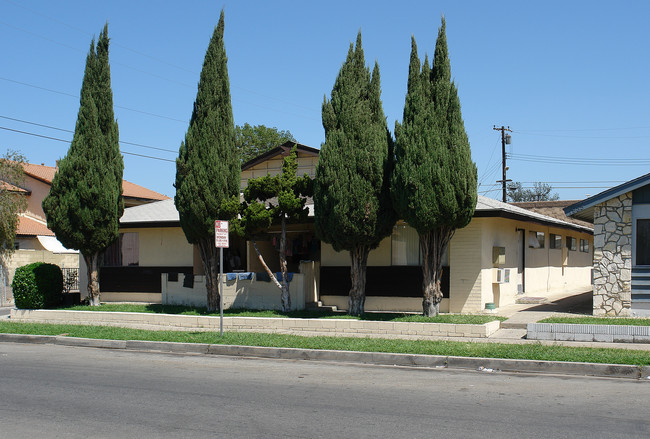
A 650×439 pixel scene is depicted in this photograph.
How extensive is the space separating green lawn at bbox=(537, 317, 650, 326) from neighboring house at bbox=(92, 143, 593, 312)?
2714mm

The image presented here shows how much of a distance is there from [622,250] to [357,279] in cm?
680

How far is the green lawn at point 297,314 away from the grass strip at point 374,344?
202cm

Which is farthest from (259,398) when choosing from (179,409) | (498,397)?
(498,397)

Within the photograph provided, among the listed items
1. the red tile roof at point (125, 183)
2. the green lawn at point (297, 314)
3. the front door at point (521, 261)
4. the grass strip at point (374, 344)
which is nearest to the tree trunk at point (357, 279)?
the green lawn at point (297, 314)

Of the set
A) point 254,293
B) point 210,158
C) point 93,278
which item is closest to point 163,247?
point 93,278

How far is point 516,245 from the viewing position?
20.8 meters

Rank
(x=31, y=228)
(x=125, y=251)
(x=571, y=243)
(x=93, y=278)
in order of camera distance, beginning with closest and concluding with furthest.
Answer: (x=93, y=278)
(x=125, y=251)
(x=571, y=243)
(x=31, y=228)

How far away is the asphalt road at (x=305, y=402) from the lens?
7.18m

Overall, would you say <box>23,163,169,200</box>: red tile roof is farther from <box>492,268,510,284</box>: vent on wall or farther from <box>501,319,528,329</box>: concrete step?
<box>501,319,528,329</box>: concrete step

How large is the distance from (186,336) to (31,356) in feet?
11.2

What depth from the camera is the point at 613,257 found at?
1597cm

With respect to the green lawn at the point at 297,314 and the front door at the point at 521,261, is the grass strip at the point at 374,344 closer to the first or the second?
the green lawn at the point at 297,314

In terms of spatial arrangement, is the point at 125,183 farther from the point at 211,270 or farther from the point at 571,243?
the point at 571,243

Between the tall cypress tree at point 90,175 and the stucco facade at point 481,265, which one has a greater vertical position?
the tall cypress tree at point 90,175
